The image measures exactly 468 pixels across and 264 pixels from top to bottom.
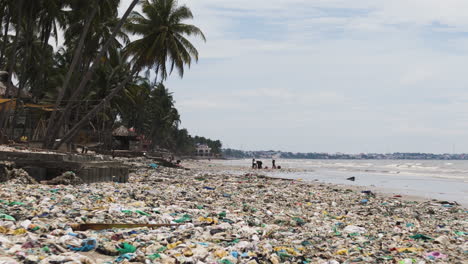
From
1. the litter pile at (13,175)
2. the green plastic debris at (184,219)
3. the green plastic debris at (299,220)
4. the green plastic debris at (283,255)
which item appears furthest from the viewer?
the litter pile at (13,175)

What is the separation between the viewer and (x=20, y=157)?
12.6 m

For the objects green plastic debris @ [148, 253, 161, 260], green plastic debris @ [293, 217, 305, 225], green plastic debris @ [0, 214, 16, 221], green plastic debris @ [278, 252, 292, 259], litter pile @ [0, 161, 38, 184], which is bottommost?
green plastic debris @ [293, 217, 305, 225]

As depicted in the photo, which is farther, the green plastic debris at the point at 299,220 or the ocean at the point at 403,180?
the ocean at the point at 403,180

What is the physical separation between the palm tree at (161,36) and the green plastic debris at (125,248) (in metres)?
18.8

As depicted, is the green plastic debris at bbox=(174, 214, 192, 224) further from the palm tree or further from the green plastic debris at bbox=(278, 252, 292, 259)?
the palm tree

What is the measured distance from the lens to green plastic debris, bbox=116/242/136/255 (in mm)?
5527

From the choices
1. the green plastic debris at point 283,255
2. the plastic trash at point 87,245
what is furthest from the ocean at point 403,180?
the plastic trash at point 87,245

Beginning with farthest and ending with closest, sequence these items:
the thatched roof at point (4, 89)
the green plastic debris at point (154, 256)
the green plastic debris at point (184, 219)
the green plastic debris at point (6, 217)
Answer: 1. the thatched roof at point (4, 89)
2. the green plastic debris at point (184, 219)
3. the green plastic debris at point (6, 217)
4. the green plastic debris at point (154, 256)

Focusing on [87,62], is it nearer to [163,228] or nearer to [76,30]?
[76,30]

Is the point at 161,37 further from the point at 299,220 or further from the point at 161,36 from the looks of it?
the point at 299,220

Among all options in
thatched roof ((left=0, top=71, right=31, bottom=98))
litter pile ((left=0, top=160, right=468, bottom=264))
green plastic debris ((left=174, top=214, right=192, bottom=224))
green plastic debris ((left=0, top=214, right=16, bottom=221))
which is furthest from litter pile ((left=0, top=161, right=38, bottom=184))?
thatched roof ((left=0, top=71, right=31, bottom=98))

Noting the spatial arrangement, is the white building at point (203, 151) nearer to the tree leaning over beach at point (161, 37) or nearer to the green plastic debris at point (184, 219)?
the tree leaning over beach at point (161, 37)

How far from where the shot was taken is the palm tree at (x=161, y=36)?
24.0 m

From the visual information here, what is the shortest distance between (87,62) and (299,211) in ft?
70.0
